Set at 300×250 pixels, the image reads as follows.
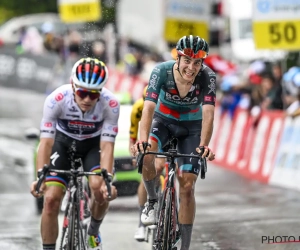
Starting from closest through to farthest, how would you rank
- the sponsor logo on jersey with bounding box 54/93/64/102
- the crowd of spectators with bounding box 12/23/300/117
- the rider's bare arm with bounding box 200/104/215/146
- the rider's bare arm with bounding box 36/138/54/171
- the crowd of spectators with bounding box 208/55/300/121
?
the rider's bare arm with bounding box 36/138/54/171, the rider's bare arm with bounding box 200/104/215/146, the sponsor logo on jersey with bounding box 54/93/64/102, the crowd of spectators with bounding box 208/55/300/121, the crowd of spectators with bounding box 12/23/300/117

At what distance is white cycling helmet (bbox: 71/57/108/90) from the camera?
947 centimetres

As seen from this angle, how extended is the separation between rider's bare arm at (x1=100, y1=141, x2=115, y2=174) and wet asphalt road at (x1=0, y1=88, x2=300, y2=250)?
83.0 inches

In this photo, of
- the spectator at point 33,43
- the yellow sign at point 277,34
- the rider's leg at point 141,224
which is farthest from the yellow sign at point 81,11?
the rider's leg at point 141,224

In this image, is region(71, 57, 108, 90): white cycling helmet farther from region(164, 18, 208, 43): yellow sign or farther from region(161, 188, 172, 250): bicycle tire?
region(164, 18, 208, 43): yellow sign

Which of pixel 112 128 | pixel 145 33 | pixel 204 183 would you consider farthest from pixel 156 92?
pixel 145 33

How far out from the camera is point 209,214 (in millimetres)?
14477

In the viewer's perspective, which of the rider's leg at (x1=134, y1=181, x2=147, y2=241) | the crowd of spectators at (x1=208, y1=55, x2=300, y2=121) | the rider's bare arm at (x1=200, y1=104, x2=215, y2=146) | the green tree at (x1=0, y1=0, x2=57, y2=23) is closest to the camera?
the rider's bare arm at (x1=200, y1=104, x2=215, y2=146)

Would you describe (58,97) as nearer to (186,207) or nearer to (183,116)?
(183,116)

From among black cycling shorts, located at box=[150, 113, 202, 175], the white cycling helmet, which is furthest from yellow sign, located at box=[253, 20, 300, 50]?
the white cycling helmet

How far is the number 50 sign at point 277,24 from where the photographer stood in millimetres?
17016

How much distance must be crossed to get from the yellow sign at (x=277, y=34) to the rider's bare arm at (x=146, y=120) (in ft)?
25.7

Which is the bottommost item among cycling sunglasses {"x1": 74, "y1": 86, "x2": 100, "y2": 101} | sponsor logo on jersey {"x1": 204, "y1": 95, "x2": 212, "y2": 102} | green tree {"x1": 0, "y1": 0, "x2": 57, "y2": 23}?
green tree {"x1": 0, "y1": 0, "x2": 57, "y2": 23}

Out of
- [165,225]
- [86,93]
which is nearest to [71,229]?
[165,225]

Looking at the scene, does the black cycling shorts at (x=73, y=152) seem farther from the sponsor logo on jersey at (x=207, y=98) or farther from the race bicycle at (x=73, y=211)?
the sponsor logo on jersey at (x=207, y=98)
